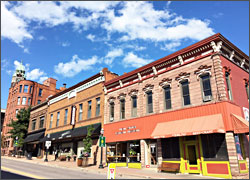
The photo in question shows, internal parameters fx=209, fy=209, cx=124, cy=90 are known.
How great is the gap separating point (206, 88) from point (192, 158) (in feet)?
17.7

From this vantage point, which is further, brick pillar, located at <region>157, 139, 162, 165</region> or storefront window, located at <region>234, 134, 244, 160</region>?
brick pillar, located at <region>157, 139, 162, 165</region>

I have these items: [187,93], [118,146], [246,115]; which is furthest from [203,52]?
[118,146]

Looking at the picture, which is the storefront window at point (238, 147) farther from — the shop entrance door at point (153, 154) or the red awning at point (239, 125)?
the shop entrance door at point (153, 154)

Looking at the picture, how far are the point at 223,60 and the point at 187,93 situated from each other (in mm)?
3659

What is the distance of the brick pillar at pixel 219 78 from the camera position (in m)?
14.6

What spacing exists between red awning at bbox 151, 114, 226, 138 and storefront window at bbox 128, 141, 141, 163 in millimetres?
3305

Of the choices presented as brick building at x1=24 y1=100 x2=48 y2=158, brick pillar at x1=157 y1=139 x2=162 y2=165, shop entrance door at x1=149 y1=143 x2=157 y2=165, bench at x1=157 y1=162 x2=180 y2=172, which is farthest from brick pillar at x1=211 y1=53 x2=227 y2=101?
brick building at x1=24 y1=100 x2=48 y2=158

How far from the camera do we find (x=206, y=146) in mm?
14805

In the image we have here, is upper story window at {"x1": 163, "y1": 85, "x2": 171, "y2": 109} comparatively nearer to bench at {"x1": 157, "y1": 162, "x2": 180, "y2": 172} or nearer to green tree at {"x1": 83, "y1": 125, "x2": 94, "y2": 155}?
bench at {"x1": 157, "y1": 162, "x2": 180, "y2": 172}

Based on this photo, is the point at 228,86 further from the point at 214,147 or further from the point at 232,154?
the point at 232,154

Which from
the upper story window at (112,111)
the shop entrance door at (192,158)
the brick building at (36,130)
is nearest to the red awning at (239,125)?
the shop entrance door at (192,158)

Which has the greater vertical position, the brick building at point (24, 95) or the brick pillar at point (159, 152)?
the brick building at point (24, 95)

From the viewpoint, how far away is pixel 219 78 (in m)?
15.0

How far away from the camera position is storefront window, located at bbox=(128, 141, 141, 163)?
19.5 metres
